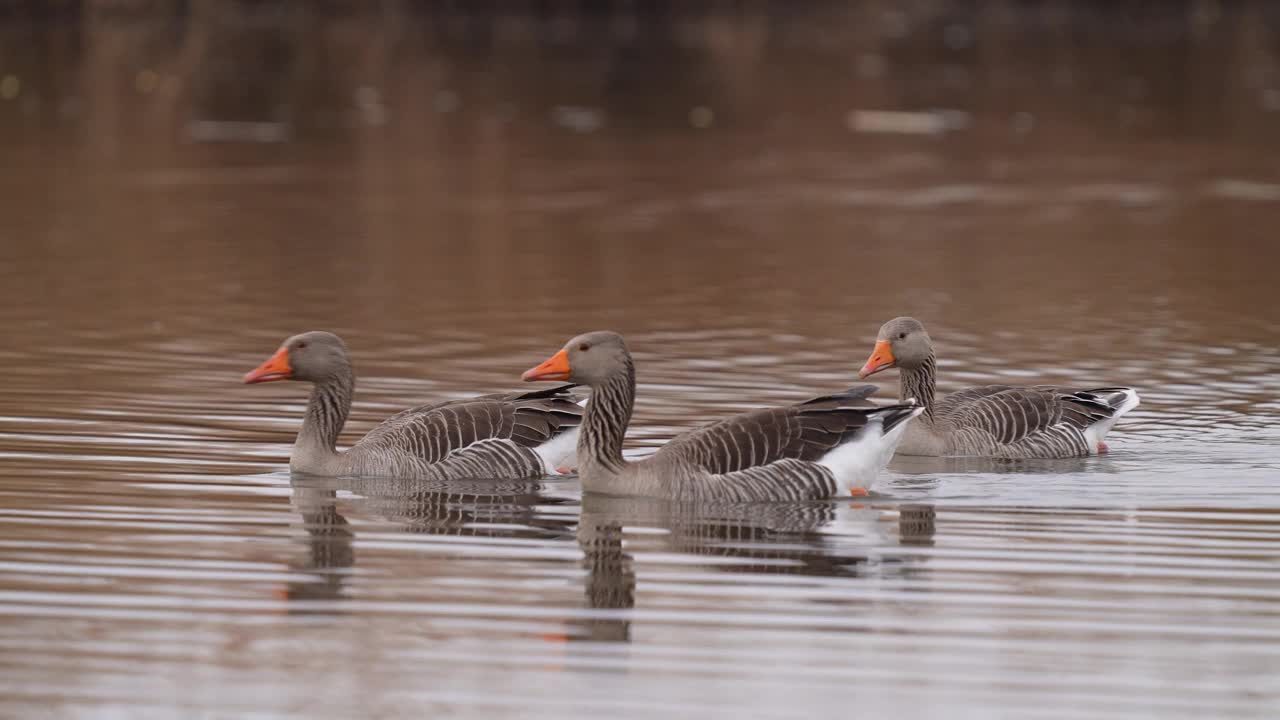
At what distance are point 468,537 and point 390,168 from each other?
2373 centimetres

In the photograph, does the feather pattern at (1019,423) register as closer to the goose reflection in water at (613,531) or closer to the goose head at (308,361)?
the goose reflection in water at (613,531)

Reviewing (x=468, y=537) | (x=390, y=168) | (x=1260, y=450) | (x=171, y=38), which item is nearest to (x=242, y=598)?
(x=468, y=537)

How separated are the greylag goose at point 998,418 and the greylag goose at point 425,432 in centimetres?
223

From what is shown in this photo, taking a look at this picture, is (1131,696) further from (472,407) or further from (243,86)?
(243,86)

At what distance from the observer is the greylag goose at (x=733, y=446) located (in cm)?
1233

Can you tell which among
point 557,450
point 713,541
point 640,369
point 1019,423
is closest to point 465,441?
point 557,450

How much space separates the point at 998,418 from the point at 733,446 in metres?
2.69

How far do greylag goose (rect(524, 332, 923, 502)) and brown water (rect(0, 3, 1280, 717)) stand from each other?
18cm

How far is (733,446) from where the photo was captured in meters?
12.4

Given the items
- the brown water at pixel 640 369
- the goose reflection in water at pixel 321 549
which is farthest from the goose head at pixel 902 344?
the goose reflection in water at pixel 321 549

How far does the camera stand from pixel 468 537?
37.6 ft

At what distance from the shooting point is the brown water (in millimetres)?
8930

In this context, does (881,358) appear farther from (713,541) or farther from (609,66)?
(609,66)

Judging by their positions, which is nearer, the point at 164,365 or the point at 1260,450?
the point at 1260,450
